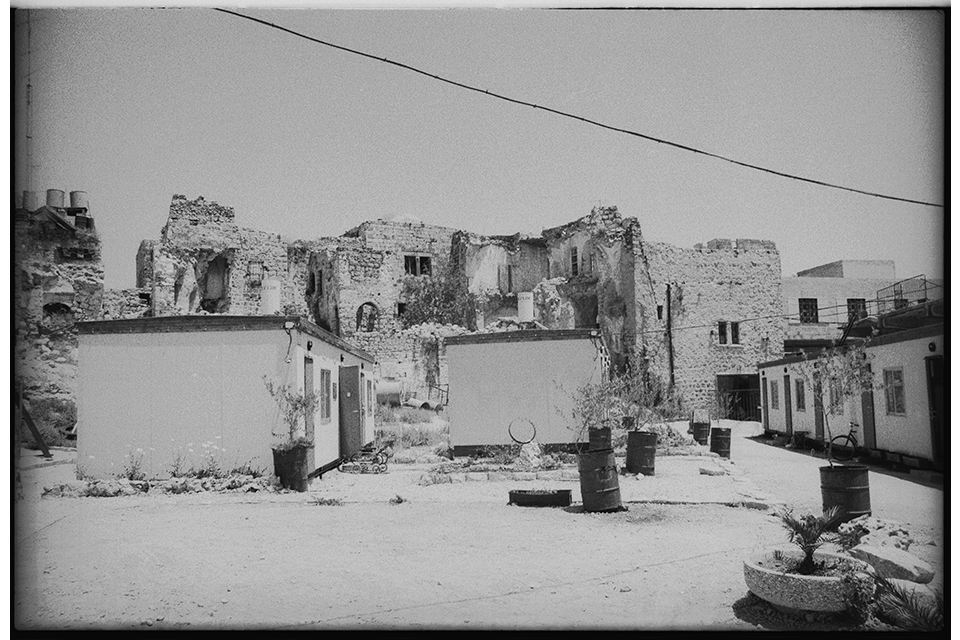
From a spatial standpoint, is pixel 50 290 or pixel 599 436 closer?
pixel 50 290

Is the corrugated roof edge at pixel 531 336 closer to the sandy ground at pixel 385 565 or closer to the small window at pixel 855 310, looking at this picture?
the small window at pixel 855 310

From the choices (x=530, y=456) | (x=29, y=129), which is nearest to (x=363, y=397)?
(x=530, y=456)

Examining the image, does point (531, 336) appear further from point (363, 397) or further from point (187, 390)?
point (187, 390)

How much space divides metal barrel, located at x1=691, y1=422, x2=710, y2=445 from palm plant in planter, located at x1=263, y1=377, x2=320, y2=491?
545cm

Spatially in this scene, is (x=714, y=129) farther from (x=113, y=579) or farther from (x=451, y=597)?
(x=113, y=579)

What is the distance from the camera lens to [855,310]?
986 centimetres

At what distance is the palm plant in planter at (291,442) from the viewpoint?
8.39 metres

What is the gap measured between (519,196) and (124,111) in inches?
148

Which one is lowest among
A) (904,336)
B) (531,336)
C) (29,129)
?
(904,336)

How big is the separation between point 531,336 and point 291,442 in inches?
150

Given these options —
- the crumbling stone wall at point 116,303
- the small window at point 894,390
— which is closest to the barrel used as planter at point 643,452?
the small window at point 894,390

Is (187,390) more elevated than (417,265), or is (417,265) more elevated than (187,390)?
(417,265)

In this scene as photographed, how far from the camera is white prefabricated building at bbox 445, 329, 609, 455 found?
10469 millimetres
